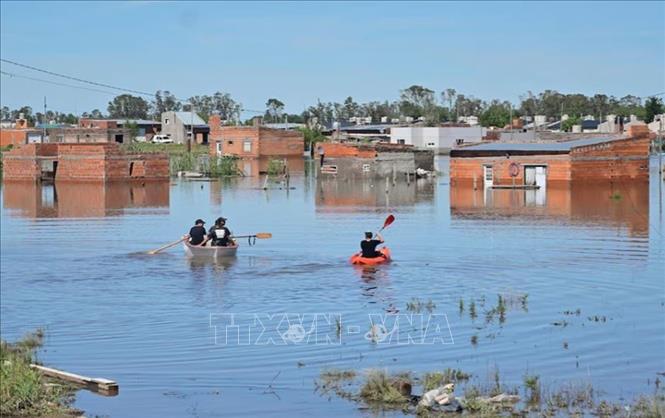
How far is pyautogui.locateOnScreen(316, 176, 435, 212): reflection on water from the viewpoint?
64188 millimetres

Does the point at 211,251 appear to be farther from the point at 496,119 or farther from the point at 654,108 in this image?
the point at 496,119

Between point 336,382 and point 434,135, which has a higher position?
point 434,135

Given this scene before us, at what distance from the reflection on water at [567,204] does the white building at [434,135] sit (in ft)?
220

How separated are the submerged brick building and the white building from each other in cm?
5920

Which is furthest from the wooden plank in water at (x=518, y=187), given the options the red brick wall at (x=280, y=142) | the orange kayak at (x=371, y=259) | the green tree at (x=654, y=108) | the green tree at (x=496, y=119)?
the green tree at (x=496, y=119)

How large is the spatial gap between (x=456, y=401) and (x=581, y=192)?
5817 cm

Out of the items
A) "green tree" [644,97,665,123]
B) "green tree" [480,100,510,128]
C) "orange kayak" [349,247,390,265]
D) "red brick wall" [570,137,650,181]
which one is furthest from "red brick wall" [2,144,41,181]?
"green tree" [480,100,510,128]

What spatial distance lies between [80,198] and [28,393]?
187 feet

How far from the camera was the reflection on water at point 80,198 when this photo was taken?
6012cm

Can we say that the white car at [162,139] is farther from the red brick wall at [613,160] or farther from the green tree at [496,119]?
the red brick wall at [613,160]

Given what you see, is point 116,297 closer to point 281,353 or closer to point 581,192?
point 281,353

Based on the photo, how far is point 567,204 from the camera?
62.4 metres

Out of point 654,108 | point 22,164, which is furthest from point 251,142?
point 654,108

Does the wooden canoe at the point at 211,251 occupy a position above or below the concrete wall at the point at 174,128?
below
